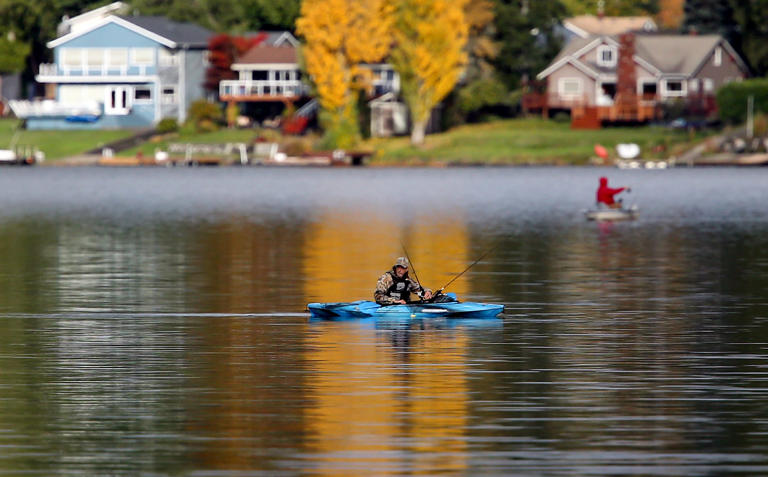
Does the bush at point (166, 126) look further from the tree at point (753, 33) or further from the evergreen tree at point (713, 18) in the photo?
the tree at point (753, 33)

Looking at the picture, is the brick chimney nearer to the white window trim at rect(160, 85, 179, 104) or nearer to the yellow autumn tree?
the yellow autumn tree

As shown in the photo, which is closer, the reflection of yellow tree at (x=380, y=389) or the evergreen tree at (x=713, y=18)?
the reflection of yellow tree at (x=380, y=389)

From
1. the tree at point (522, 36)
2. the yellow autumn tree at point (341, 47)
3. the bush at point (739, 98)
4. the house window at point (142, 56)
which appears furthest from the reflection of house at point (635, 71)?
the house window at point (142, 56)

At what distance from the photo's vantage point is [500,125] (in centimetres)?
15288

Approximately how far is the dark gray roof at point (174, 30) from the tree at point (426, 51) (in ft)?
96.1

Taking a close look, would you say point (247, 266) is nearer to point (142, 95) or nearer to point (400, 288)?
point (400, 288)

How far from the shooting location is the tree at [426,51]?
147000 millimetres

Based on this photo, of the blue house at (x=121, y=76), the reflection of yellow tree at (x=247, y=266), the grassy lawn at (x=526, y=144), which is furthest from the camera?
the blue house at (x=121, y=76)

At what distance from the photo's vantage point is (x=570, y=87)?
527 ft

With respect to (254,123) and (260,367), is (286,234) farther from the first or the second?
(254,123)

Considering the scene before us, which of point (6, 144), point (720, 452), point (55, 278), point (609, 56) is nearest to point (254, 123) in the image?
point (6, 144)

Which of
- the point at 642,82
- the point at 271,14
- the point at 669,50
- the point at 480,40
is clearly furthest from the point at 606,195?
the point at 271,14

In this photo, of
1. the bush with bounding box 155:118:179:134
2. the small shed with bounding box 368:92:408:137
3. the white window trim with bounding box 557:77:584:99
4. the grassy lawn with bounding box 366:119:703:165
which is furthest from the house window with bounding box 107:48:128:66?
the white window trim with bounding box 557:77:584:99

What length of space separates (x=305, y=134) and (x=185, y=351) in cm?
13081
